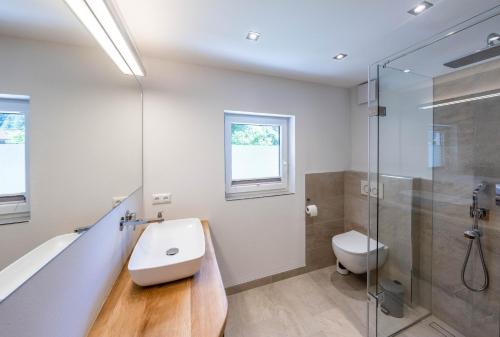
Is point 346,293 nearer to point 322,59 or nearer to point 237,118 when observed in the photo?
point 237,118

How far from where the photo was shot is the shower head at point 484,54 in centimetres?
126

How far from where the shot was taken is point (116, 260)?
1106 millimetres

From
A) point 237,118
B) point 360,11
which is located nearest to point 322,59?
point 360,11

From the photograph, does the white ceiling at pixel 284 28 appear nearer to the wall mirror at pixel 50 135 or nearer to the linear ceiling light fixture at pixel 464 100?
the wall mirror at pixel 50 135

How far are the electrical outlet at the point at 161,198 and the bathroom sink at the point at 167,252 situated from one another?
19 centimetres

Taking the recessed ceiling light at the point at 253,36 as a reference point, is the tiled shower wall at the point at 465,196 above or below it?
below

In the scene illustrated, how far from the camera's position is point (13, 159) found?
20.5 inches

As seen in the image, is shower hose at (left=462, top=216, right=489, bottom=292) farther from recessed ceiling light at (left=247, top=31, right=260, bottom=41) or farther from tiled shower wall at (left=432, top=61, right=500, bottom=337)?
recessed ceiling light at (left=247, top=31, right=260, bottom=41)

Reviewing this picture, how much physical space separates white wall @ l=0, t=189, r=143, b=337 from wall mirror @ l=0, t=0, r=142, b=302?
0.04m

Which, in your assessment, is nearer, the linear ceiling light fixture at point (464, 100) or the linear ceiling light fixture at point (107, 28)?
the linear ceiling light fixture at point (107, 28)

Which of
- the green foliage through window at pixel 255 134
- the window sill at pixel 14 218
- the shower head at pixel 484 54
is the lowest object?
the window sill at pixel 14 218

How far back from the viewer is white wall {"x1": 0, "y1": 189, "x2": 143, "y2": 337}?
47 centimetres

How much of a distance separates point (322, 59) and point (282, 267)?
2.12 metres

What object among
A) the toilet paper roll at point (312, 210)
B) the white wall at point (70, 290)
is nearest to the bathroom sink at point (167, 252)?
the white wall at point (70, 290)
